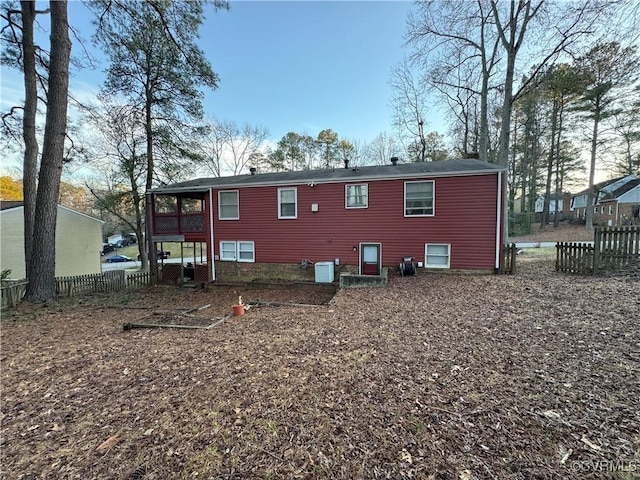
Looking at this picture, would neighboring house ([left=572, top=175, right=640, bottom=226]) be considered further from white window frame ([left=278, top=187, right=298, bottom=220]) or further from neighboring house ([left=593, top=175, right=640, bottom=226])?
white window frame ([left=278, top=187, right=298, bottom=220])

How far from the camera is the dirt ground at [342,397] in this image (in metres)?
2.17

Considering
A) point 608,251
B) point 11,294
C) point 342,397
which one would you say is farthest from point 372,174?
point 11,294

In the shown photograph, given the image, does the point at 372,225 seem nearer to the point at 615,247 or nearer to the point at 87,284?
the point at 615,247

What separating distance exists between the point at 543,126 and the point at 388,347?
29.8 m

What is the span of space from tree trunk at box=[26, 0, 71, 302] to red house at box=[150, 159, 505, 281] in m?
4.45

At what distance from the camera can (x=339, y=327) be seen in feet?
17.7

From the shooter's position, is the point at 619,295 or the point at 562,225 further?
the point at 562,225

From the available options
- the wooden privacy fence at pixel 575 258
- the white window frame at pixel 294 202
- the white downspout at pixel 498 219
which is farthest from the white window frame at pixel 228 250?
the wooden privacy fence at pixel 575 258

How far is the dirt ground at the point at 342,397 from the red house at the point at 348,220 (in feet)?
15.2

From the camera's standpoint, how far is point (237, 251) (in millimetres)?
13273

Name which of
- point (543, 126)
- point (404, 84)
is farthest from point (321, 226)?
point (543, 126)

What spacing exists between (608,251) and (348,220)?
8.28 metres

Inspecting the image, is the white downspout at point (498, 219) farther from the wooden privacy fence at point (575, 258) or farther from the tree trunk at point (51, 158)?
the tree trunk at point (51, 158)

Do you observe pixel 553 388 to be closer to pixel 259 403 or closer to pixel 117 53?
pixel 259 403
